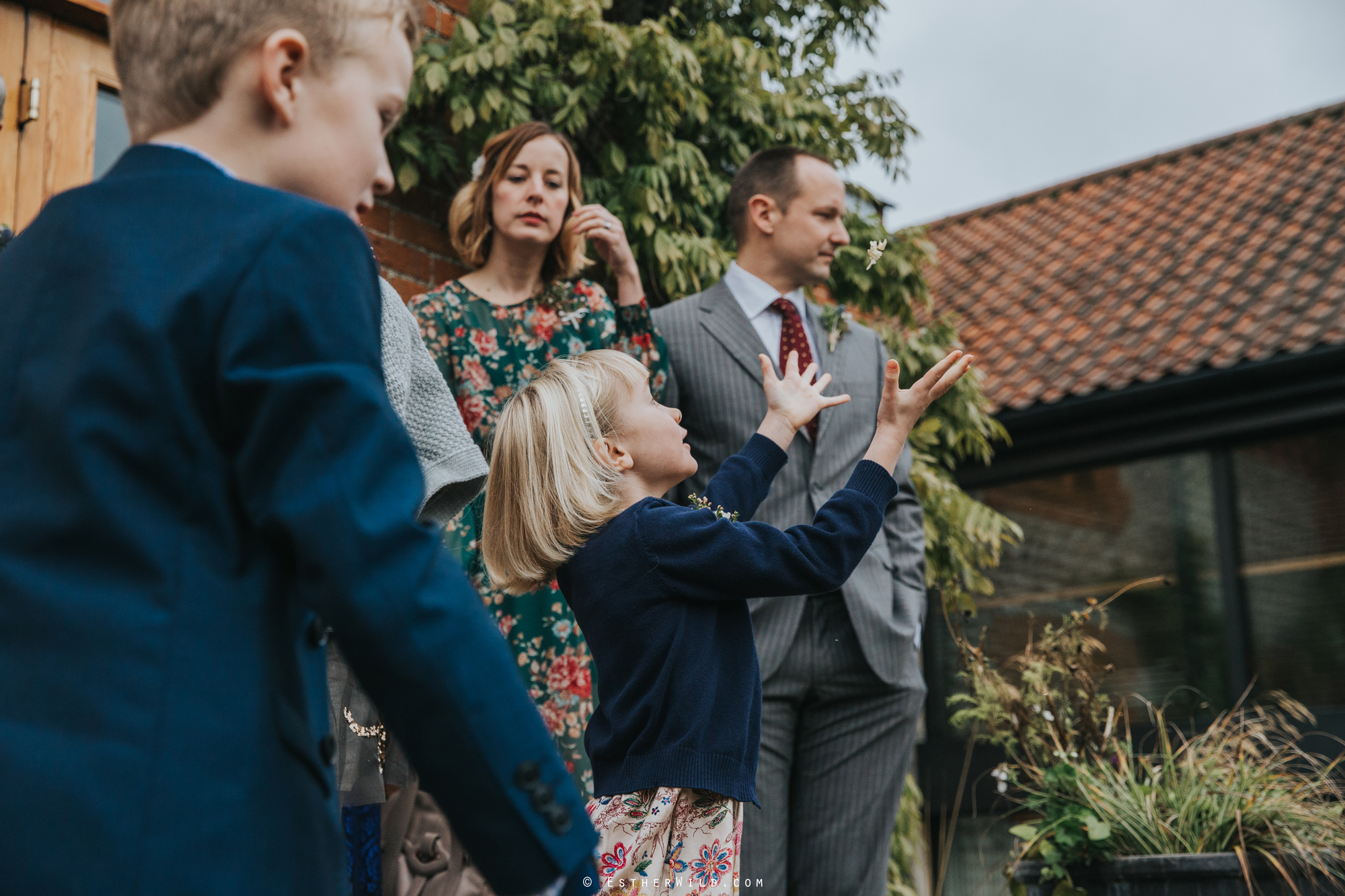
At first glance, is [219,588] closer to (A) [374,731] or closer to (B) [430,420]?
(B) [430,420]

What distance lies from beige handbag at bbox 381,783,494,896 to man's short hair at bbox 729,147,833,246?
197cm

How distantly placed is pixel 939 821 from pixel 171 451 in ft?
32.0

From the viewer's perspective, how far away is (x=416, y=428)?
2311mm

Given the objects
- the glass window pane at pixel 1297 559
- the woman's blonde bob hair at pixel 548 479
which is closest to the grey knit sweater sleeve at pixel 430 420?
the woman's blonde bob hair at pixel 548 479

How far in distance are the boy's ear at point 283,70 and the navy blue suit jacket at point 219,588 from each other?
135 mm

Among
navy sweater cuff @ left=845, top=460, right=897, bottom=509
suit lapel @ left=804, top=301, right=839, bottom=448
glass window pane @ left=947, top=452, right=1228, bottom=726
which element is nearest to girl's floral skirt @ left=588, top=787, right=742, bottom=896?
navy sweater cuff @ left=845, top=460, right=897, bottom=509

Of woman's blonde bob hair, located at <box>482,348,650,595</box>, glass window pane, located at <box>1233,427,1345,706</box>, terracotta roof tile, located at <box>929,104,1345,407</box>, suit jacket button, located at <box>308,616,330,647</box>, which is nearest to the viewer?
suit jacket button, located at <box>308,616,330,647</box>

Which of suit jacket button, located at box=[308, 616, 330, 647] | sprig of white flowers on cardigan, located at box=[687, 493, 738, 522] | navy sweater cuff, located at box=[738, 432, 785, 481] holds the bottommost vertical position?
suit jacket button, located at box=[308, 616, 330, 647]

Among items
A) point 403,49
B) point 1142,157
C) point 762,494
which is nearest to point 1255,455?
point 1142,157

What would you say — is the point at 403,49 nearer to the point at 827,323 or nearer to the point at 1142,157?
the point at 827,323

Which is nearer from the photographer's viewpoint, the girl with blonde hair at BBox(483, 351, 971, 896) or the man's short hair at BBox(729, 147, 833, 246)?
the girl with blonde hair at BBox(483, 351, 971, 896)

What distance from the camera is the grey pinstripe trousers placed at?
119 inches

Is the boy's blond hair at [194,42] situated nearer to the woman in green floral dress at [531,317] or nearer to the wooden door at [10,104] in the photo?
the woman in green floral dress at [531,317]

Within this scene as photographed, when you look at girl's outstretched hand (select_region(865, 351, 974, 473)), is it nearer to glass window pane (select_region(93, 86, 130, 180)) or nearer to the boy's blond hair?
the boy's blond hair
